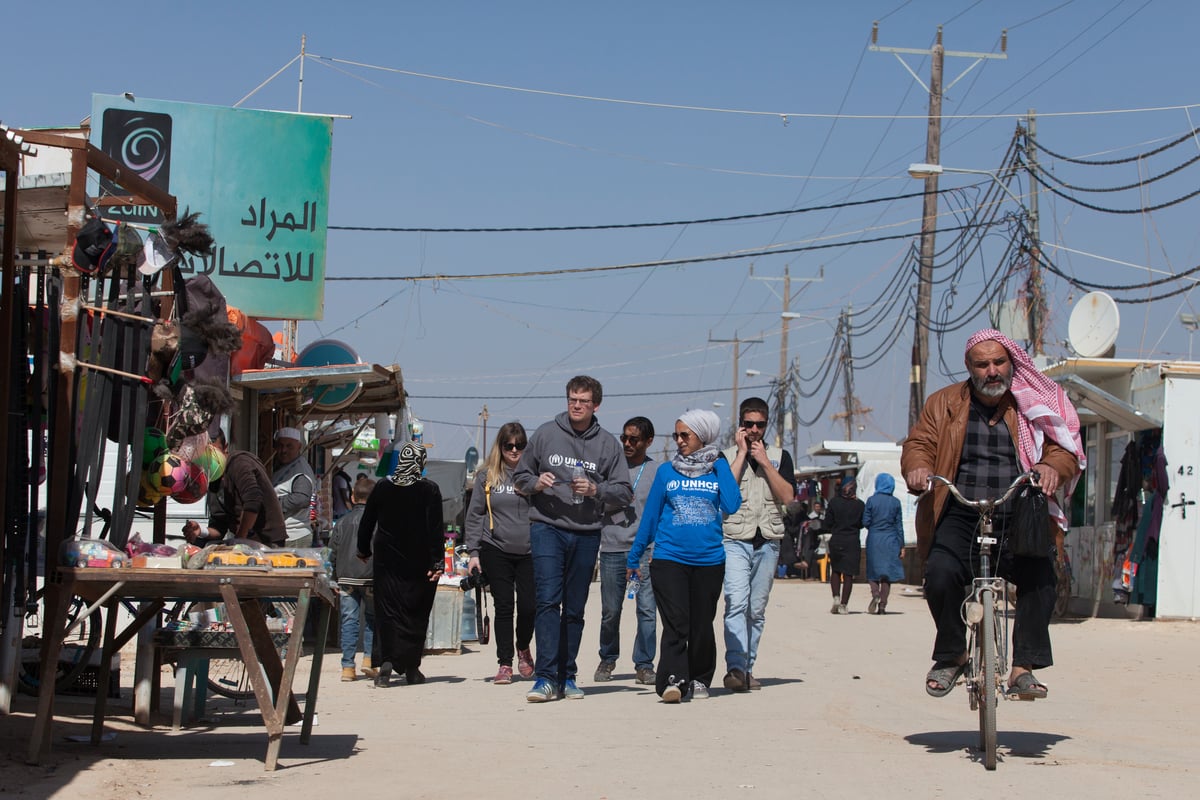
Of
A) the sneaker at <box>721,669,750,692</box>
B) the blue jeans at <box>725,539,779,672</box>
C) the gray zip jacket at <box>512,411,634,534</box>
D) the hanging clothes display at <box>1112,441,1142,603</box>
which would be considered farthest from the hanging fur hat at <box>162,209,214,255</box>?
the hanging clothes display at <box>1112,441,1142,603</box>

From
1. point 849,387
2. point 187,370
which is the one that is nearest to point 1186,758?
point 187,370

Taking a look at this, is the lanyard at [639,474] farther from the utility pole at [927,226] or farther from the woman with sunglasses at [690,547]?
the utility pole at [927,226]

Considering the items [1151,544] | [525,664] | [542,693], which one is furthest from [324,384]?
[1151,544]

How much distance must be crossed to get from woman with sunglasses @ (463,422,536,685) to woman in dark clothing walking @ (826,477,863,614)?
34.2 ft

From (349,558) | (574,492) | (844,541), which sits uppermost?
(574,492)

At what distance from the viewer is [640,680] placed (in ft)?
36.9

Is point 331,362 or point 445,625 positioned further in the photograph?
point 331,362

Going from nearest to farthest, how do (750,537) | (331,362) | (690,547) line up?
1. (690,547)
2. (750,537)
3. (331,362)

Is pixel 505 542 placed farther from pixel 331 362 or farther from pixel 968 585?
pixel 331 362

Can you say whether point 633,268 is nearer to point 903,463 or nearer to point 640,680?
point 640,680

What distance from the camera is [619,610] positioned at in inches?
454

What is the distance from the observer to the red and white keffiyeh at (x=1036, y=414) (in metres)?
7.02

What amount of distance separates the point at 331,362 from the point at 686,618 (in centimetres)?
980

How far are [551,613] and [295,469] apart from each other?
402cm
